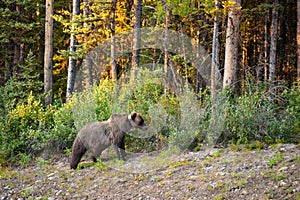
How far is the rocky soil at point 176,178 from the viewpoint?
692 cm

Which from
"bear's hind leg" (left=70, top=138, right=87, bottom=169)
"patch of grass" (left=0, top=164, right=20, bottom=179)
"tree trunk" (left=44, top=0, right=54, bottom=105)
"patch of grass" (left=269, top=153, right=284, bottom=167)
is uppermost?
"tree trunk" (left=44, top=0, right=54, bottom=105)

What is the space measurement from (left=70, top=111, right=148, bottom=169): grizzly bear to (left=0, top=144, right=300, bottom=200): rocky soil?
29 centimetres

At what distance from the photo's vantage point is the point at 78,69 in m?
22.0

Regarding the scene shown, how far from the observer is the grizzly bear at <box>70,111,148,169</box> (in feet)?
30.7

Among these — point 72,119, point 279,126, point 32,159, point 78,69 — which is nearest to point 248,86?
point 279,126

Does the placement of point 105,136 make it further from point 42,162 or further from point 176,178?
point 176,178

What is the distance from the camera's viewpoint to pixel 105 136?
9.46 metres

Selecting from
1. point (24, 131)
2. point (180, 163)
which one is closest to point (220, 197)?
point (180, 163)

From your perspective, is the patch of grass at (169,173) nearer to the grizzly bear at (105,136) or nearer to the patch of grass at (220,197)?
the patch of grass at (220,197)

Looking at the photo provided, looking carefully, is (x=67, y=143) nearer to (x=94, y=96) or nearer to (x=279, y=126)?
(x=94, y=96)

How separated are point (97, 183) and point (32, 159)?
9.64 feet

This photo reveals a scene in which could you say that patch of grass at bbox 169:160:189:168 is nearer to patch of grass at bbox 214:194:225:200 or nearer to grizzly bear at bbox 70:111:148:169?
grizzly bear at bbox 70:111:148:169

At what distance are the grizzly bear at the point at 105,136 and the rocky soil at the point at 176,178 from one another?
0.95 feet

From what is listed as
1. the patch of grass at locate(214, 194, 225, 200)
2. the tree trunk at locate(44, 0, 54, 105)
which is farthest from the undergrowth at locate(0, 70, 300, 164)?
the tree trunk at locate(44, 0, 54, 105)
